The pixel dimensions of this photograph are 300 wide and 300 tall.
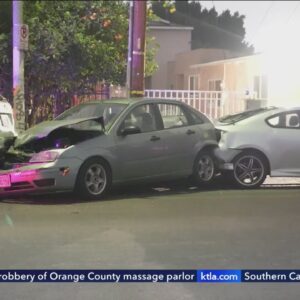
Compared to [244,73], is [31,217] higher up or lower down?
lower down

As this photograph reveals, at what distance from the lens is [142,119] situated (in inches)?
371

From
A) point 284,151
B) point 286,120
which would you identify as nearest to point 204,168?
point 284,151

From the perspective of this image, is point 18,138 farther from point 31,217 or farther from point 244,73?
point 244,73

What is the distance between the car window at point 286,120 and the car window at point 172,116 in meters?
1.47

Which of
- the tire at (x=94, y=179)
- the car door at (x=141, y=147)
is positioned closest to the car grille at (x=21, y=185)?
the tire at (x=94, y=179)

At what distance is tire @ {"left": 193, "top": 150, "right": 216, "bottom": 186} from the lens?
396 inches

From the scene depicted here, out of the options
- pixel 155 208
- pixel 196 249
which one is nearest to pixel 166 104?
pixel 155 208

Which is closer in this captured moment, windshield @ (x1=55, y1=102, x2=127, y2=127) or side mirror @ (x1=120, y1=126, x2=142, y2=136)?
side mirror @ (x1=120, y1=126, x2=142, y2=136)

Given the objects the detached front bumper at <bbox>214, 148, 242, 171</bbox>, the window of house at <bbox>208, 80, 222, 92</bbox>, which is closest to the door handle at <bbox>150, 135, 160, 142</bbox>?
the detached front bumper at <bbox>214, 148, 242, 171</bbox>

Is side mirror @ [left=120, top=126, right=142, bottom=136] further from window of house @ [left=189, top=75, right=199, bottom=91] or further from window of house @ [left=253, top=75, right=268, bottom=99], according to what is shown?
window of house @ [left=189, top=75, right=199, bottom=91]

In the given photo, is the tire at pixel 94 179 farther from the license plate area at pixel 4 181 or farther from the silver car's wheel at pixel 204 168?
the silver car's wheel at pixel 204 168

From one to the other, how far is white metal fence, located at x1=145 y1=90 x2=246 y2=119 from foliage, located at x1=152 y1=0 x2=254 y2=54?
36.9m

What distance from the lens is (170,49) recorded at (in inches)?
1398

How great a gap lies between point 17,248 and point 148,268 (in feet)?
4.73
